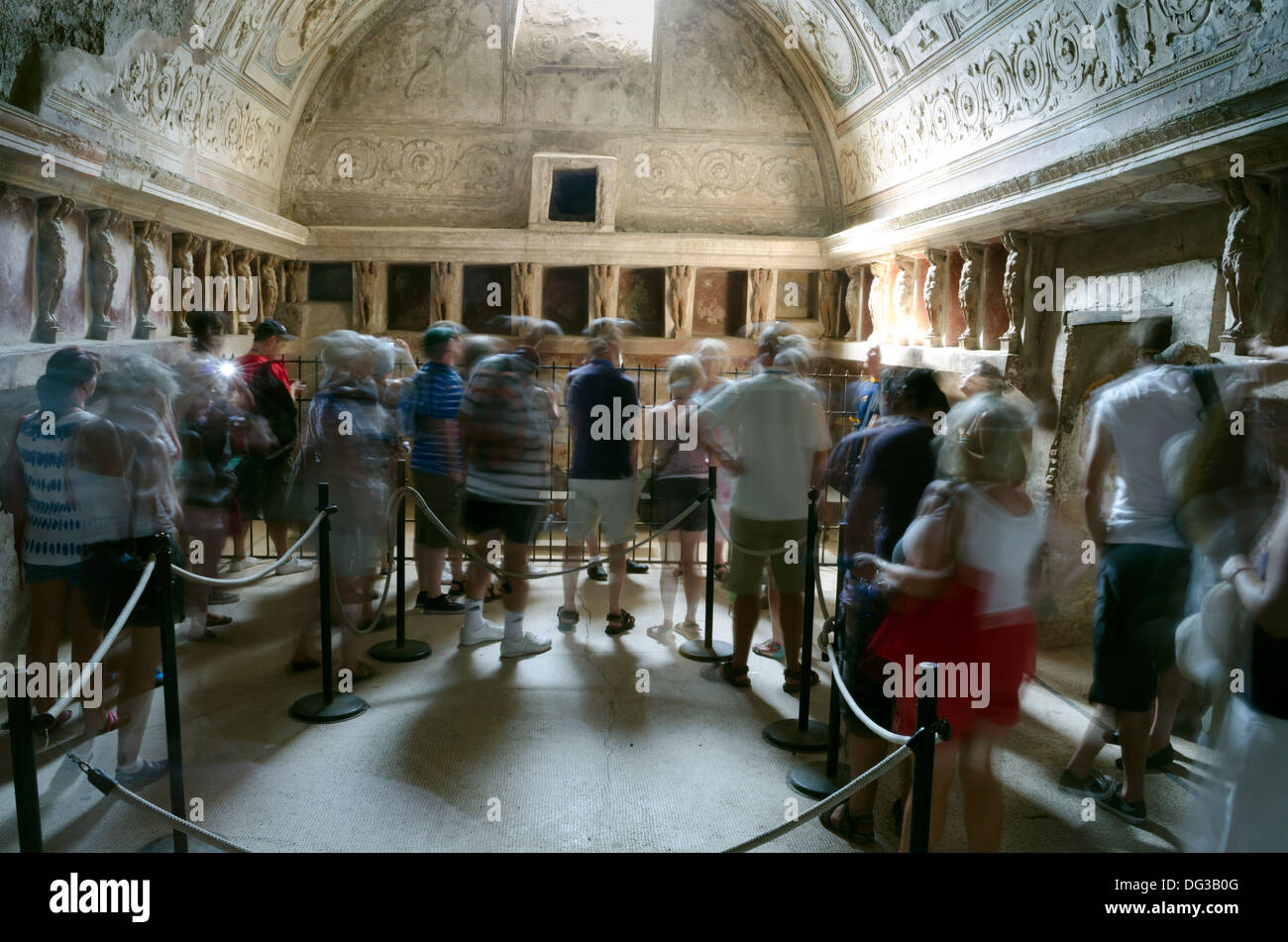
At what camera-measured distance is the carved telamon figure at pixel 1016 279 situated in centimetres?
605

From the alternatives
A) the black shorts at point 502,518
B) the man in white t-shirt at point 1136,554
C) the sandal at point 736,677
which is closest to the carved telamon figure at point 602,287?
the black shorts at point 502,518

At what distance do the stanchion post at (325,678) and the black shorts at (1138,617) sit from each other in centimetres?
349

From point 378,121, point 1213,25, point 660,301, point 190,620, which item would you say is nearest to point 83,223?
point 190,620

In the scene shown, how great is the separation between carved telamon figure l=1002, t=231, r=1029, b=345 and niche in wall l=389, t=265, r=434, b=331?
6951 millimetres

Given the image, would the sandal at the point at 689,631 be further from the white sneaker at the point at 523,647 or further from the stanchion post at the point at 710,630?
the white sneaker at the point at 523,647

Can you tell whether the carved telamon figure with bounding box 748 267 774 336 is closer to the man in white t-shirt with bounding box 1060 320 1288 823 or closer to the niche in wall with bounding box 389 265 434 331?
the niche in wall with bounding box 389 265 434 331

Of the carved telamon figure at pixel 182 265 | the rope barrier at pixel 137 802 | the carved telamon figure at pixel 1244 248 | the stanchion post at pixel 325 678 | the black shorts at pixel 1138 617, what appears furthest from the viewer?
the carved telamon figure at pixel 182 265

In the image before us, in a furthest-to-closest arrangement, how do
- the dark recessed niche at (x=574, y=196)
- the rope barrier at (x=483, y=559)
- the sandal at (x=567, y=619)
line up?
the dark recessed niche at (x=574, y=196) < the sandal at (x=567, y=619) < the rope barrier at (x=483, y=559)

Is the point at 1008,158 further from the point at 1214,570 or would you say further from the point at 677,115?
the point at 677,115

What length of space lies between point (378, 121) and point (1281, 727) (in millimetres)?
10720

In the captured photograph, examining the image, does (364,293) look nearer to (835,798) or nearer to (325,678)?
(325,678)

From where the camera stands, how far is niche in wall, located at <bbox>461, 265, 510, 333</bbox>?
10727mm

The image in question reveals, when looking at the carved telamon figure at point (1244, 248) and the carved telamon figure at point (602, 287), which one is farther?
the carved telamon figure at point (602, 287)
